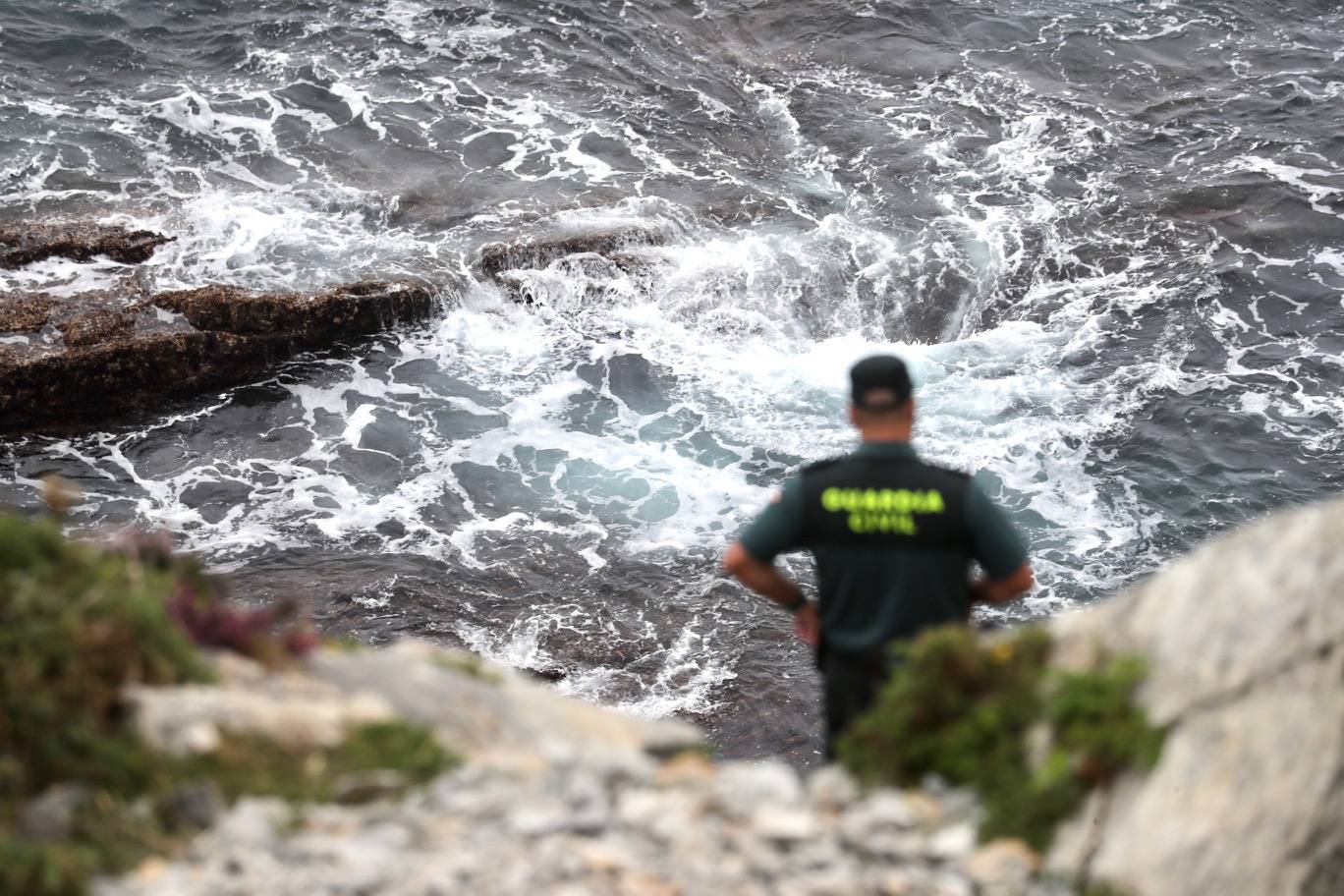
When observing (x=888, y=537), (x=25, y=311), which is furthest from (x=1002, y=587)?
(x=25, y=311)

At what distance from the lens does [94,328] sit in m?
15.3

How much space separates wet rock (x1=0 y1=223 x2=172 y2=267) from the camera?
54.2 feet

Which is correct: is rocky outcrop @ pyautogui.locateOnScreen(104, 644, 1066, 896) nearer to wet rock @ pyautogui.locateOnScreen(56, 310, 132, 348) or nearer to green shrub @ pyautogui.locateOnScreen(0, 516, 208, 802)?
green shrub @ pyautogui.locateOnScreen(0, 516, 208, 802)

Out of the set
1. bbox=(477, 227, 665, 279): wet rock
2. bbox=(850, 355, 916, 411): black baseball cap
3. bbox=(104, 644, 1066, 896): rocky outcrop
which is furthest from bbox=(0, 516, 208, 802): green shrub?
bbox=(477, 227, 665, 279): wet rock

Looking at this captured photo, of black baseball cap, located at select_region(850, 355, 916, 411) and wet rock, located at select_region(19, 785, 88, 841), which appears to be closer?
wet rock, located at select_region(19, 785, 88, 841)

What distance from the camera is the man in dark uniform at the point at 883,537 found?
4477 mm

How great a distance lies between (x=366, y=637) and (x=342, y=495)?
2.94 metres

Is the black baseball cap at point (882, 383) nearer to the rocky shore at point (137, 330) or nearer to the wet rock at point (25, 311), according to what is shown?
the rocky shore at point (137, 330)

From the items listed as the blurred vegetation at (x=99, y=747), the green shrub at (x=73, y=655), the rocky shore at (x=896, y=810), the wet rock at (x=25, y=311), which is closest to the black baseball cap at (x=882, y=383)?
the rocky shore at (x=896, y=810)

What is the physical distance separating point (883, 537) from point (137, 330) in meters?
13.2

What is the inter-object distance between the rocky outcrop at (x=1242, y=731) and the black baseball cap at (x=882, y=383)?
1135 millimetres

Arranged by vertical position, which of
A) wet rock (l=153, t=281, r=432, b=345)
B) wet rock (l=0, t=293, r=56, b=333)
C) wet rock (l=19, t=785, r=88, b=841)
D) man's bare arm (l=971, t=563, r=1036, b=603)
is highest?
man's bare arm (l=971, t=563, r=1036, b=603)

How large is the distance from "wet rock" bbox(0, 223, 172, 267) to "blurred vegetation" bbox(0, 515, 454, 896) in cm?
1330

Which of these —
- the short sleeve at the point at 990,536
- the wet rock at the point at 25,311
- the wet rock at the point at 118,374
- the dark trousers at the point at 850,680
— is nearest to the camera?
the short sleeve at the point at 990,536
